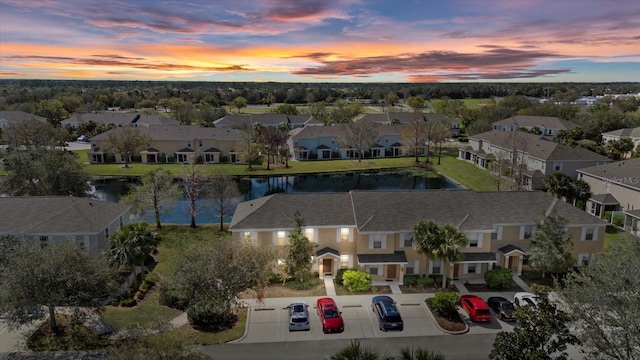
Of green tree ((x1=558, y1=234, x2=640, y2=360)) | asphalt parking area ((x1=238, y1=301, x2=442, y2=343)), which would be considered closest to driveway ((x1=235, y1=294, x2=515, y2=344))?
asphalt parking area ((x1=238, y1=301, x2=442, y2=343))

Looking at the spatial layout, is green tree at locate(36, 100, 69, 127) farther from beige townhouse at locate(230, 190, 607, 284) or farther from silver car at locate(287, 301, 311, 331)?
silver car at locate(287, 301, 311, 331)

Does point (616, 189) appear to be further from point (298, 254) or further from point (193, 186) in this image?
point (193, 186)

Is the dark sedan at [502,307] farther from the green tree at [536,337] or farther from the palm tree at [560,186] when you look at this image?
the palm tree at [560,186]

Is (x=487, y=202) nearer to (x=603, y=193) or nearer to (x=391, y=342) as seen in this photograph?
(x=391, y=342)

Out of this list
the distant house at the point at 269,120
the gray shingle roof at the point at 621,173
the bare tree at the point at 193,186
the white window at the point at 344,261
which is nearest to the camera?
the white window at the point at 344,261

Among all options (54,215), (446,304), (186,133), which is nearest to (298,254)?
(446,304)

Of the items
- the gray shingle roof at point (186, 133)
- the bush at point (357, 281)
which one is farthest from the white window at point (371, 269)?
the gray shingle roof at point (186, 133)
